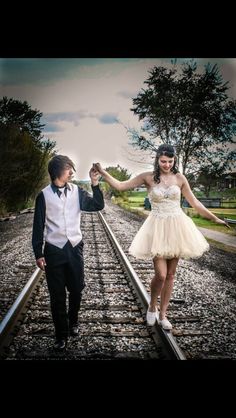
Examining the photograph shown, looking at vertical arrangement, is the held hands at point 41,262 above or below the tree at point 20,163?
below

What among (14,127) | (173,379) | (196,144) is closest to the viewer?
(173,379)

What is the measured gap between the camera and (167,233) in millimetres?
3197

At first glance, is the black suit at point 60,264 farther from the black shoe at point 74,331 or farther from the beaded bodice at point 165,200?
the beaded bodice at point 165,200

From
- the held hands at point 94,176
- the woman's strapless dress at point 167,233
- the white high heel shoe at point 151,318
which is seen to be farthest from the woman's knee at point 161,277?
the held hands at point 94,176

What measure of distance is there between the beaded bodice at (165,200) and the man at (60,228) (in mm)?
516

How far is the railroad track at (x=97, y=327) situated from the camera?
9.77 feet

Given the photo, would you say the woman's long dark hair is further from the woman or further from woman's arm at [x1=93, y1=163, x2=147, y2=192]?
woman's arm at [x1=93, y1=163, x2=147, y2=192]

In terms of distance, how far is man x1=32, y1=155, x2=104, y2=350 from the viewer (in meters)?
2.91

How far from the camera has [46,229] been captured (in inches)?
119

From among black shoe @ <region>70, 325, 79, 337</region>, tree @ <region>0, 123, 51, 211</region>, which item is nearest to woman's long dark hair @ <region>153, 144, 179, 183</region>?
black shoe @ <region>70, 325, 79, 337</region>

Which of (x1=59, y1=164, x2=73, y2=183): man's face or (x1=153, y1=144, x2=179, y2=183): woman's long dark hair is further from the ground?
(x1=153, y1=144, x2=179, y2=183): woman's long dark hair
